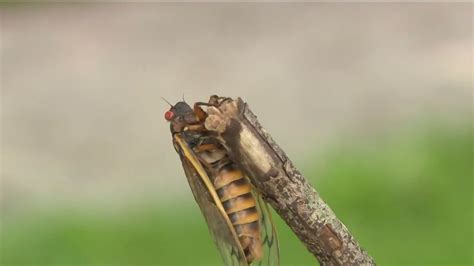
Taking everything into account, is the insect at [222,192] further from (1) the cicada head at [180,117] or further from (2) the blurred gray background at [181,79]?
(2) the blurred gray background at [181,79]

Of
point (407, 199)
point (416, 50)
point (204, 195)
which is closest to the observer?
point (204, 195)

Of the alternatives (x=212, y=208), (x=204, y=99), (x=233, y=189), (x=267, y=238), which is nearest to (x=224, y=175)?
(x=233, y=189)

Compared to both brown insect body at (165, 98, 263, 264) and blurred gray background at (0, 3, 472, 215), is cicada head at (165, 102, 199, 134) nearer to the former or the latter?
brown insect body at (165, 98, 263, 264)

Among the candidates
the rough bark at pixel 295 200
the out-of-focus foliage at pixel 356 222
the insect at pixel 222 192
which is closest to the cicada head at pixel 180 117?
the insect at pixel 222 192

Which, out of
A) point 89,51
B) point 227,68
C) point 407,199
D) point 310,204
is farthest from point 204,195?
point 89,51

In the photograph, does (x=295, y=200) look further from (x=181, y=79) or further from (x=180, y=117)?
(x=181, y=79)

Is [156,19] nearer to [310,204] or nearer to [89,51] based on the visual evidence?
[89,51]
